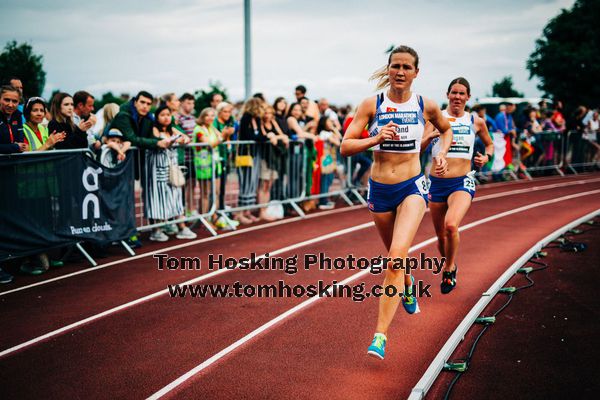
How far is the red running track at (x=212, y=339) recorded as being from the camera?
15.3ft

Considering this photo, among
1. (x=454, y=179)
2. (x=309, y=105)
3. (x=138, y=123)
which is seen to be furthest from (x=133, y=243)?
(x=309, y=105)

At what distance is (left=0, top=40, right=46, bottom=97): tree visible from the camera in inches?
931

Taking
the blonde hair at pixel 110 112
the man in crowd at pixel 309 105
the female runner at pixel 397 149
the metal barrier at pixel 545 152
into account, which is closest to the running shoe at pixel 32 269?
the blonde hair at pixel 110 112

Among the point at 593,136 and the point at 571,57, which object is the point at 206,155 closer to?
the point at 593,136

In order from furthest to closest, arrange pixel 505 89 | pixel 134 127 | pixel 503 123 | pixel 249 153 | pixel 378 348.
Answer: pixel 505 89 < pixel 503 123 < pixel 249 153 < pixel 134 127 < pixel 378 348

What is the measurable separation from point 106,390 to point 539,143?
61.2 ft

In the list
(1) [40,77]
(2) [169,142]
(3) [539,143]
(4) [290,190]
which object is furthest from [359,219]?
(1) [40,77]

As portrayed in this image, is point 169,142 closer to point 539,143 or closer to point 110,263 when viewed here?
point 110,263

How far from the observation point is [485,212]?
521 inches

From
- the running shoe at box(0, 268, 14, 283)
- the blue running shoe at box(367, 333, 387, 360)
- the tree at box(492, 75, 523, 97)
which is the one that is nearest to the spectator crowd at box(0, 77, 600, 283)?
the running shoe at box(0, 268, 14, 283)

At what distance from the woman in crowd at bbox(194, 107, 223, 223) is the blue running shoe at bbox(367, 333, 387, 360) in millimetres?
6666

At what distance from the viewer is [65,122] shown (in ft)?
28.9

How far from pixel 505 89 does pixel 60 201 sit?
3471 inches

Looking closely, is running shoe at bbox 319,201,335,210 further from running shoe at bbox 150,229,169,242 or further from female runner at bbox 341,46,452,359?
female runner at bbox 341,46,452,359
